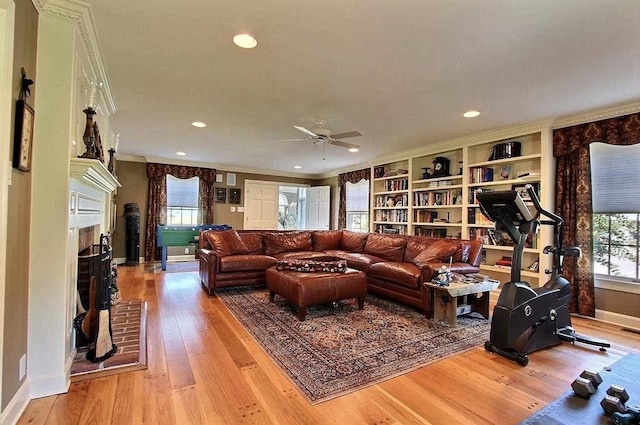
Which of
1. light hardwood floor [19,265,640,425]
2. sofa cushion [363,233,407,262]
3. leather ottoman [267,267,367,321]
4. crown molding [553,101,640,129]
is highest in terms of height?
crown molding [553,101,640,129]

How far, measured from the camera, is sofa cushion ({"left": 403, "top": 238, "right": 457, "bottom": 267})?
386 centimetres

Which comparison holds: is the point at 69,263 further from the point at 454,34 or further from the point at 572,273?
the point at 572,273

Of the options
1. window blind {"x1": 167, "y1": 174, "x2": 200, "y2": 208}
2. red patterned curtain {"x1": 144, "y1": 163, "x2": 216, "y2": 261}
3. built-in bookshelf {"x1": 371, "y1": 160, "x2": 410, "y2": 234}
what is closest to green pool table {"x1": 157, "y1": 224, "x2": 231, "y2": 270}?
red patterned curtain {"x1": 144, "y1": 163, "x2": 216, "y2": 261}

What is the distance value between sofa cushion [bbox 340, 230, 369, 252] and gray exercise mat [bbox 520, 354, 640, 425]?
3.54 meters

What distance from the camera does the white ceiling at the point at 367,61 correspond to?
1.87 metres

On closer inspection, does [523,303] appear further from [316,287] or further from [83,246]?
[83,246]

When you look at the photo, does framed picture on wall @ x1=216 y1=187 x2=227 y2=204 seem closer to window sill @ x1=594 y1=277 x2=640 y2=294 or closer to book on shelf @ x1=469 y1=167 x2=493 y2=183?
book on shelf @ x1=469 y1=167 x2=493 y2=183

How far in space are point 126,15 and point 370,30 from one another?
1.54 m

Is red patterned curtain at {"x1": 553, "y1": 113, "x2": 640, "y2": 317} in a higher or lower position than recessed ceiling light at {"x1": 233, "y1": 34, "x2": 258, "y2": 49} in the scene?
lower

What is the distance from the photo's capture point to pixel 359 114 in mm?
3697

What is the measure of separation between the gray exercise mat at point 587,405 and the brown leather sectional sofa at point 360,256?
1.52 metres

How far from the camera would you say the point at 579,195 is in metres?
3.64

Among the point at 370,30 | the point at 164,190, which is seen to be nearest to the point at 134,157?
the point at 164,190

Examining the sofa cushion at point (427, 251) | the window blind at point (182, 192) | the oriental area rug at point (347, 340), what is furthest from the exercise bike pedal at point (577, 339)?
the window blind at point (182, 192)
